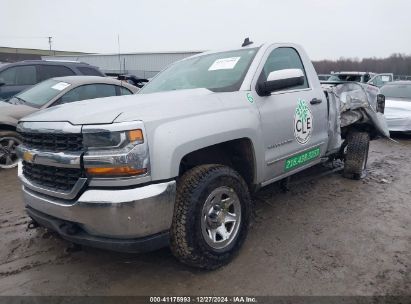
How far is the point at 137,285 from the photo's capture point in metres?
2.68

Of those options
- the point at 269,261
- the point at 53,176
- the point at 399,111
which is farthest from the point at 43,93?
the point at 399,111

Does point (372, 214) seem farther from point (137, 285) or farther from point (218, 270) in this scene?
point (137, 285)

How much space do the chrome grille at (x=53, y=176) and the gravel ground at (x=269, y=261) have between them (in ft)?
2.54

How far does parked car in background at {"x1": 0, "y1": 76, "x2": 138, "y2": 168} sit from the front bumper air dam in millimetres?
3781

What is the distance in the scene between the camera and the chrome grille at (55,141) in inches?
93.5

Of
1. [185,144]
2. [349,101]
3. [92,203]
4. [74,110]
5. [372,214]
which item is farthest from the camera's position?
[349,101]

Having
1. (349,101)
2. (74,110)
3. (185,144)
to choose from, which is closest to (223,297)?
(185,144)

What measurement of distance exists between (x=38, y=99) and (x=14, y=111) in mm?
423

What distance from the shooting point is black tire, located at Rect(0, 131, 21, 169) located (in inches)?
227

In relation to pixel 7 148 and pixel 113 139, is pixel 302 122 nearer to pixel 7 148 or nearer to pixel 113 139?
pixel 113 139

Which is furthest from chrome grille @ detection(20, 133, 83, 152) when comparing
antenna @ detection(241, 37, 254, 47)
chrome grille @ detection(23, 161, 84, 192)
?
antenna @ detection(241, 37, 254, 47)

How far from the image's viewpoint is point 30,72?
7.59m

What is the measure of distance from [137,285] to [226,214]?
0.88 meters

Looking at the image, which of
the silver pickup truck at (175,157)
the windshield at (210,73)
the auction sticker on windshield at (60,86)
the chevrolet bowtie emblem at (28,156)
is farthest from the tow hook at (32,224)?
the auction sticker on windshield at (60,86)
